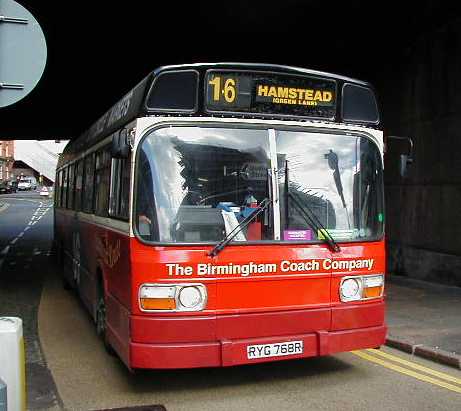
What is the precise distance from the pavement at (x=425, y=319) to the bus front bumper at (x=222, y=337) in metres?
1.58

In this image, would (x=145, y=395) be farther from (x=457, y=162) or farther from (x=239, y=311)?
(x=457, y=162)

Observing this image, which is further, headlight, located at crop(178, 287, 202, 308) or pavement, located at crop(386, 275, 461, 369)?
pavement, located at crop(386, 275, 461, 369)

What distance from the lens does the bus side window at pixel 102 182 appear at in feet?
21.3

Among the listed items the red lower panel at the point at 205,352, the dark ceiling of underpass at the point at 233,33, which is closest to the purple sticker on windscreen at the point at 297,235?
the red lower panel at the point at 205,352

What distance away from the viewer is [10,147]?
85.7m

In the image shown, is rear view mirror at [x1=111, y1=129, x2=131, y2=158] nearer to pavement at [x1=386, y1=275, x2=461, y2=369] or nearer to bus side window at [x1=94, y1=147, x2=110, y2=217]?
bus side window at [x1=94, y1=147, x2=110, y2=217]

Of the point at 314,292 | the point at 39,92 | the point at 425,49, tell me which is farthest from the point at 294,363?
the point at 39,92

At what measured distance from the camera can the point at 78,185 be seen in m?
9.38

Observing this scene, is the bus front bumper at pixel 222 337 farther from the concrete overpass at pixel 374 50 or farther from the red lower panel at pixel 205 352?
the concrete overpass at pixel 374 50

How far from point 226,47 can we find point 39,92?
772 cm

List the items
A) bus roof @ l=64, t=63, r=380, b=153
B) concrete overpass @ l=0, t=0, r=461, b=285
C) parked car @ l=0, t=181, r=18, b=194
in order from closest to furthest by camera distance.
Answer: bus roof @ l=64, t=63, r=380, b=153
concrete overpass @ l=0, t=0, r=461, b=285
parked car @ l=0, t=181, r=18, b=194

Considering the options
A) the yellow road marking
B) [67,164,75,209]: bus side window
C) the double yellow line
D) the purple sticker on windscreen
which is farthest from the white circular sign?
[67,164,75,209]: bus side window

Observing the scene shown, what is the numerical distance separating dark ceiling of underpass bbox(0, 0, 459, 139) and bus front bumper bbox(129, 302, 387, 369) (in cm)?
720

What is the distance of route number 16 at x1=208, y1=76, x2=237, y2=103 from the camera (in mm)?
5223
